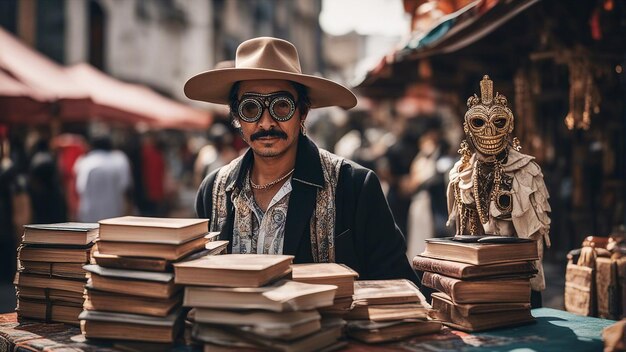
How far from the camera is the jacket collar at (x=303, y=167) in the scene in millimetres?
3369

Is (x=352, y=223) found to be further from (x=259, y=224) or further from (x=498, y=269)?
(x=498, y=269)

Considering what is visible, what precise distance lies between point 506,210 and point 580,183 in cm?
507

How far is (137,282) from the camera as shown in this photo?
92.2 inches

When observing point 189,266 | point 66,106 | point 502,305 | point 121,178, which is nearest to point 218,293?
point 189,266

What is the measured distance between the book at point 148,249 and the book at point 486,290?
95 cm

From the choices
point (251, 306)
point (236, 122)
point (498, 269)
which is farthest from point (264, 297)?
point (236, 122)

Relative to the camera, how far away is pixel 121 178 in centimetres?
966

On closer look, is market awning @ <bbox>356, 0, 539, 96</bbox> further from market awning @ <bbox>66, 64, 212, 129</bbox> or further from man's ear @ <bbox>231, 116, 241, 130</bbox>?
market awning @ <bbox>66, 64, 212, 129</bbox>

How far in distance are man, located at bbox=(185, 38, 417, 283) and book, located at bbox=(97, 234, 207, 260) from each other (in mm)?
860

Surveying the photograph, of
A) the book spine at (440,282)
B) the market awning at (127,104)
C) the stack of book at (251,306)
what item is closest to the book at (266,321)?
the stack of book at (251,306)

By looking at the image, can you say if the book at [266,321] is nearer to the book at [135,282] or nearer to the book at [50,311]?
the book at [135,282]

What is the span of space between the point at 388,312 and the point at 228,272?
0.62 metres

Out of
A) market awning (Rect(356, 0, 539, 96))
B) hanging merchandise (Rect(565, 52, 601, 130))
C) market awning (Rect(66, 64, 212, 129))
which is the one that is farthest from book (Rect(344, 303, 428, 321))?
market awning (Rect(66, 64, 212, 129))

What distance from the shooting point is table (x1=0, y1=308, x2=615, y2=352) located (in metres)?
2.40
